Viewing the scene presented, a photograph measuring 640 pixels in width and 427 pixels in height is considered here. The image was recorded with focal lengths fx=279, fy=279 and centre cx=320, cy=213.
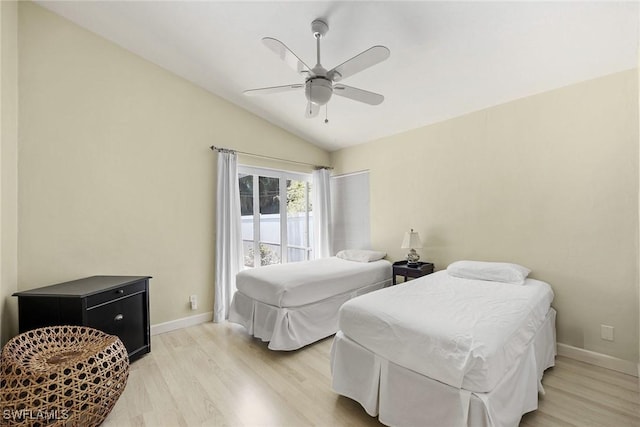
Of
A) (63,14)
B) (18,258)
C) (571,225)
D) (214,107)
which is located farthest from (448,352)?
(63,14)

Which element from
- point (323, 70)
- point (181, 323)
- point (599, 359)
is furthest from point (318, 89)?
point (599, 359)

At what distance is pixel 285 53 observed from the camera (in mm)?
1776

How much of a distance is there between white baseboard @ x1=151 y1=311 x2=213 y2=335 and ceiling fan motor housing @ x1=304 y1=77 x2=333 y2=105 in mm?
2818

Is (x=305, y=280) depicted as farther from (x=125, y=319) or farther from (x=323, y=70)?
(x=323, y=70)

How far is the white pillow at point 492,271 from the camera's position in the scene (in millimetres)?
2443

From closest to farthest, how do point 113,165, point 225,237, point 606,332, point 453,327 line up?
point 453,327 → point 606,332 → point 113,165 → point 225,237

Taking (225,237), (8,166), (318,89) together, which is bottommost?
(225,237)

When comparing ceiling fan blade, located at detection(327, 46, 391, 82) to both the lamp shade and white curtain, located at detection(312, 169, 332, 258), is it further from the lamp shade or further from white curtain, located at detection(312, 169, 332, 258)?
white curtain, located at detection(312, 169, 332, 258)

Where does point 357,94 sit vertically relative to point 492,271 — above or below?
above

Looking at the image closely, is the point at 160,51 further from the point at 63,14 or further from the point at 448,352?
the point at 448,352

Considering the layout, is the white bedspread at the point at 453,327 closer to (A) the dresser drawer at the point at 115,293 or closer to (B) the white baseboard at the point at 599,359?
(B) the white baseboard at the point at 599,359

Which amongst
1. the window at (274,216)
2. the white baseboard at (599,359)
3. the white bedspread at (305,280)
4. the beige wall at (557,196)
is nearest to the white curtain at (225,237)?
the window at (274,216)

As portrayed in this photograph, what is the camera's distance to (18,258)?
232cm

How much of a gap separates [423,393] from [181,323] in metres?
2.75
